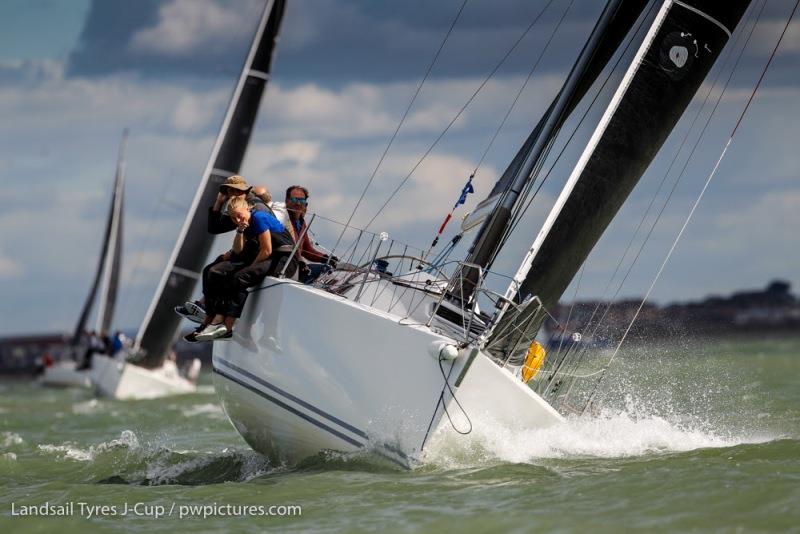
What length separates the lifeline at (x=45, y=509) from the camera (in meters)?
7.17

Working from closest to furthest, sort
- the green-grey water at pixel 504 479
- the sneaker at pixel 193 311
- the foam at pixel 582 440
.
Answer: the green-grey water at pixel 504 479 < the foam at pixel 582 440 < the sneaker at pixel 193 311

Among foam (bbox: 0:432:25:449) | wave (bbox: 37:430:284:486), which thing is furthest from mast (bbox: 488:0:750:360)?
foam (bbox: 0:432:25:449)

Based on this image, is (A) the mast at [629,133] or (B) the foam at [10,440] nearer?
(A) the mast at [629,133]

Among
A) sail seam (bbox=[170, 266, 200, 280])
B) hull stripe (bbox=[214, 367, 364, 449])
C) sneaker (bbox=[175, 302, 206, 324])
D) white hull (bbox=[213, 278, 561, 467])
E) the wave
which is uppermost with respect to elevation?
white hull (bbox=[213, 278, 561, 467])

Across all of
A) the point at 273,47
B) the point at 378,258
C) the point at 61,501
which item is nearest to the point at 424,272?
the point at 378,258

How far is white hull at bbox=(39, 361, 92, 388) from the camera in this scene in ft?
106

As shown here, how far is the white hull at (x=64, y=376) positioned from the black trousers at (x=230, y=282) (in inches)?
928

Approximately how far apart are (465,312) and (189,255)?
46.9ft

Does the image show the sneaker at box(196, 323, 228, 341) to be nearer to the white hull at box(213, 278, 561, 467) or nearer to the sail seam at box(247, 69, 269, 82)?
the white hull at box(213, 278, 561, 467)

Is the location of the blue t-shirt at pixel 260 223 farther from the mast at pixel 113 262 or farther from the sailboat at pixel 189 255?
the mast at pixel 113 262

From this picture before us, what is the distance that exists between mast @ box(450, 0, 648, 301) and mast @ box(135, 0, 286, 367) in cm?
1209

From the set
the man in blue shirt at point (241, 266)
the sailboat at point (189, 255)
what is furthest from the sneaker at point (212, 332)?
the sailboat at point (189, 255)

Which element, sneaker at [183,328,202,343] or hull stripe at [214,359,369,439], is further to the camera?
sneaker at [183,328,202,343]

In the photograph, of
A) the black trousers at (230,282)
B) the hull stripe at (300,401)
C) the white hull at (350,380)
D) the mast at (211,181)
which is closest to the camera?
the white hull at (350,380)
